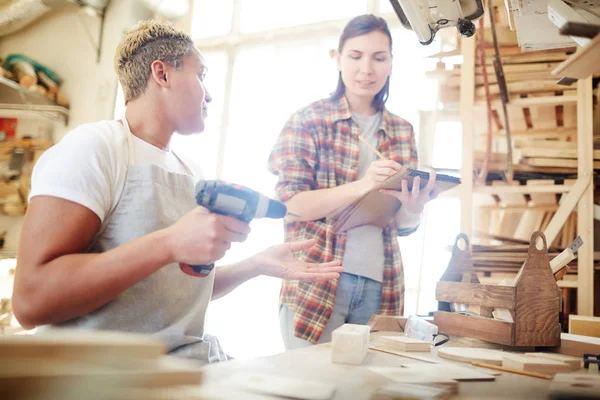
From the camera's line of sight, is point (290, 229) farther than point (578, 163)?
No

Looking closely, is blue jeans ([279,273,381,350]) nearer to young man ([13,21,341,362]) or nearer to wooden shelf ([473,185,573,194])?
young man ([13,21,341,362])

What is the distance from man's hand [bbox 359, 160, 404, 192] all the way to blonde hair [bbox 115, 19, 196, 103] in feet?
2.37

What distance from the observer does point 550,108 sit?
12.0 ft

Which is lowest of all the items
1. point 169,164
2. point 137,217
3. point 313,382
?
point 313,382

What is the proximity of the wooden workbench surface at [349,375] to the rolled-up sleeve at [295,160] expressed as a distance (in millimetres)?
970

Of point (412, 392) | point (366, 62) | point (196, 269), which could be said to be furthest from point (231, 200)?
point (366, 62)

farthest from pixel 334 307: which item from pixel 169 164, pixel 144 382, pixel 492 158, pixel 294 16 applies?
pixel 294 16

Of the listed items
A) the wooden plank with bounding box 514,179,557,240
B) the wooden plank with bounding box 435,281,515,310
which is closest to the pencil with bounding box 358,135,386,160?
the wooden plank with bounding box 435,281,515,310

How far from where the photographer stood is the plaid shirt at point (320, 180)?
185 cm

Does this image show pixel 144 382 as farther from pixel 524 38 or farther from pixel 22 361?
pixel 524 38

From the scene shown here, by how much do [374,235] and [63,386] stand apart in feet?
5.32

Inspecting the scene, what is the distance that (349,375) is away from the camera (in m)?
0.89

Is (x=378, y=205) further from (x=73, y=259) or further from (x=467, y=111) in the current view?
(x=467, y=111)

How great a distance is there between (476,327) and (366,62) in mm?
1127
